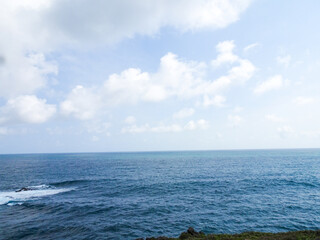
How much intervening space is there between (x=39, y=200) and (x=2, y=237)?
19800mm

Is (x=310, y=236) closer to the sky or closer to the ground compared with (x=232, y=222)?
closer to the sky

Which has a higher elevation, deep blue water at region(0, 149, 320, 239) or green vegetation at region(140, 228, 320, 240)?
green vegetation at region(140, 228, 320, 240)

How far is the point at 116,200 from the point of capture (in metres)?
44.4

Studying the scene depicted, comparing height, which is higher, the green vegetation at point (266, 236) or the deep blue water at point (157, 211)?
the green vegetation at point (266, 236)

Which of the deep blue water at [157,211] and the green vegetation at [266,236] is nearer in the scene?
Answer: the green vegetation at [266,236]

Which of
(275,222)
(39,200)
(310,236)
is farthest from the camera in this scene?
(39,200)

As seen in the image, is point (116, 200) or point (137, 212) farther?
point (116, 200)

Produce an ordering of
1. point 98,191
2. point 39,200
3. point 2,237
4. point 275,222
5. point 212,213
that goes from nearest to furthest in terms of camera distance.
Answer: point 2,237
point 275,222
point 212,213
point 39,200
point 98,191

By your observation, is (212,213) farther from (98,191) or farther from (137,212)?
(98,191)

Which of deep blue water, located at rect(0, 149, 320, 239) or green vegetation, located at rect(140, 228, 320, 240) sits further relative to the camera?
deep blue water, located at rect(0, 149, 320, 239)

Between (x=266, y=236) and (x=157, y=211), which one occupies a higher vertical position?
(x=266, y=236)

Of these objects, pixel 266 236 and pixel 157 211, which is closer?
pixel 266 236

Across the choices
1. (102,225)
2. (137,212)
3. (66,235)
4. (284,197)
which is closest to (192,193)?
(137,212)

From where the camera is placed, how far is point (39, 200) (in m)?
46.5
